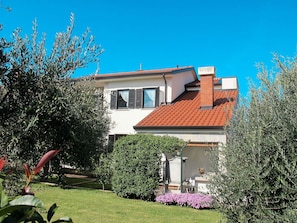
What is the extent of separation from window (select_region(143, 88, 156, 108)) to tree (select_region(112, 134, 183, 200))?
8.09m

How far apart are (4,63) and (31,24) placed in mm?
1692

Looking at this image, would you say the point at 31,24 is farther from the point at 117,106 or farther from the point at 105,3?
the point at 117,106

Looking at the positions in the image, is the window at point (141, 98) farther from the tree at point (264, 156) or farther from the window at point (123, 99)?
the tree at point (264, 156)

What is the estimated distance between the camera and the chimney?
69.2 ft

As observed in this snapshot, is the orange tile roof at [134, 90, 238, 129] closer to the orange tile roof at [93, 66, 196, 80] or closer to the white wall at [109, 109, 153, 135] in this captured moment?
the white wall at [109, 109, 153, 135]

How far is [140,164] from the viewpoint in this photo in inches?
628

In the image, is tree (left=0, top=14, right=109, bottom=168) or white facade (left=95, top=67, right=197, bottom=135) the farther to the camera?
white facade (left=95, top=67, right=197, bottom=135)

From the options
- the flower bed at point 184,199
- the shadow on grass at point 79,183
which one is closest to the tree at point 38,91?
the flower bed at point 184,199

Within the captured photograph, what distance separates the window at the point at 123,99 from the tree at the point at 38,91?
17.7m

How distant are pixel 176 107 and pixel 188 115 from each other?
8.58ft

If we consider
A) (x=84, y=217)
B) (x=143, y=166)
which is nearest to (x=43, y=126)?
(x=84, y=217)

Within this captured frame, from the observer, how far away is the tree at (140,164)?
15688 millimetres

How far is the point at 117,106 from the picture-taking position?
25.9 m

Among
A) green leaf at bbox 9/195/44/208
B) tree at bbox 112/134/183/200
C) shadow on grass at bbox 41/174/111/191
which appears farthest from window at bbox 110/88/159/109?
green leaf at bbox 9/195/44/208
